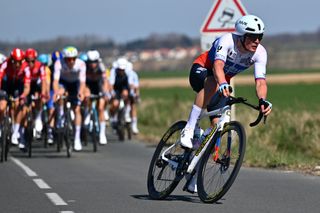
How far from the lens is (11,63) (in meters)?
19.0

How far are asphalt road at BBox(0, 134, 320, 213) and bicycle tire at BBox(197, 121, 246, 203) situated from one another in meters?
0.17

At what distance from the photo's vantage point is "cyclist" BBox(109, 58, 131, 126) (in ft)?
80.7


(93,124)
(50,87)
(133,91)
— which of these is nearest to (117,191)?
(93,124)

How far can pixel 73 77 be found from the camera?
1948 centimetres

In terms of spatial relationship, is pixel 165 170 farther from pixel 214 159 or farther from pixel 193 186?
pixel 214 159

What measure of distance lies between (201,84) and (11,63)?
8.92 meters

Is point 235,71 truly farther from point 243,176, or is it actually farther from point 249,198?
point 243,176

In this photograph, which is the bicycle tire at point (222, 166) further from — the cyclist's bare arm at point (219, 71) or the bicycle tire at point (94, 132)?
the bicycle tire at point (94, 132)

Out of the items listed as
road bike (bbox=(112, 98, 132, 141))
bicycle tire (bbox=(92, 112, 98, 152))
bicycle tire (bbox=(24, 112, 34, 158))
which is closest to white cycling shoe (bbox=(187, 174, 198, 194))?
bicycle tire (bbox=(24, 112, 34, 158))

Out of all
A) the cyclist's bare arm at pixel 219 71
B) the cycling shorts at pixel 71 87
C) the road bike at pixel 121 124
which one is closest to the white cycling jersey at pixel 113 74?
the road bike at pixel 121 124

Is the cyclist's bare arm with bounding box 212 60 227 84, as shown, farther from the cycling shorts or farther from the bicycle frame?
the cycling shorts

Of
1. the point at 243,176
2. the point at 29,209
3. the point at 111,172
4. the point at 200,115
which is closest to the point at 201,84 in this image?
the point at 200,115

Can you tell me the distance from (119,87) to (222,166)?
15.6m

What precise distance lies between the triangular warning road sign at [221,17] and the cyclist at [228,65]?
23.2ft
